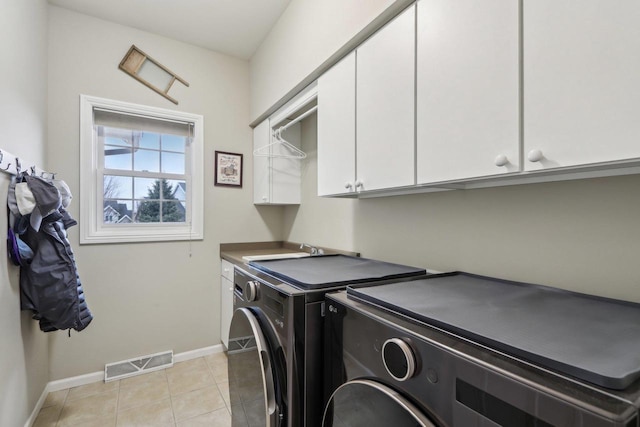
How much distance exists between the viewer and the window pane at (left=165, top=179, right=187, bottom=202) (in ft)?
8.86

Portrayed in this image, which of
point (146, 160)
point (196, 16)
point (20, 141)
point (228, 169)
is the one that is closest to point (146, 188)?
point (146, 160)

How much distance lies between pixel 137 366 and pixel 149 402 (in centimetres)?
48

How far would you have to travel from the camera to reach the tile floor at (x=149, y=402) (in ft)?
6.04

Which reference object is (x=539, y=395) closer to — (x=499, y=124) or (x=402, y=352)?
(x=402, y=352)

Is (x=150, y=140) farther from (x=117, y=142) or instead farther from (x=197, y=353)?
(x=197, y=353)

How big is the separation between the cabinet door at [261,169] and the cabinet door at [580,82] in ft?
6.79

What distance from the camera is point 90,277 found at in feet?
Answer: 7.48

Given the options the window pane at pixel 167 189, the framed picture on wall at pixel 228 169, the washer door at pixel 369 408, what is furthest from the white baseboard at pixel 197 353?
the washer door at pixel 369 408

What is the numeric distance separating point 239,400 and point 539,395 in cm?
137

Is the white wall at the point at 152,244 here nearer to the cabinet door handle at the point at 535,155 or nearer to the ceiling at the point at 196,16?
the ceiling at the point at 196,16

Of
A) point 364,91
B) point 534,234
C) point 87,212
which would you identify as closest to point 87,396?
point 87,212

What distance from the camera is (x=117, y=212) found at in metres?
2.49

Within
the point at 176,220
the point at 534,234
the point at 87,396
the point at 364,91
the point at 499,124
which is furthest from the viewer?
the point at 176,220

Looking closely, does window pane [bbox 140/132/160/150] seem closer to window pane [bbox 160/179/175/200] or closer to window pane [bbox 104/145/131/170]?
window pane [bbox 104/145/131/170]
